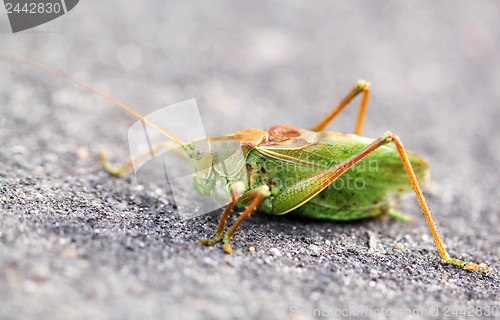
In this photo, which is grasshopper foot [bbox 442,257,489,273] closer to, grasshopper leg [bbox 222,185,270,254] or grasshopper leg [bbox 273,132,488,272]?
grasshopper leg [bbox 273,132,488,272]

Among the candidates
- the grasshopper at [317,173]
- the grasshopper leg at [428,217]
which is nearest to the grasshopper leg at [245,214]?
the grasshopper at [317,173]

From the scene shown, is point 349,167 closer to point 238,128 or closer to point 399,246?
point 399,246

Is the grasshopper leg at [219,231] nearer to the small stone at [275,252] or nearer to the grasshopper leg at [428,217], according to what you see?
the small stone at [275,252]

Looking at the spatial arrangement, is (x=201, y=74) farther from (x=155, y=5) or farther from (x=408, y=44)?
(x=408, y=44)

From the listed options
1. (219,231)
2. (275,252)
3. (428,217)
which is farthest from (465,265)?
(219,231)

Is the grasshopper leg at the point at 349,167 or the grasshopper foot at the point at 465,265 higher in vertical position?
the grasshopper leg at the point at 349,167

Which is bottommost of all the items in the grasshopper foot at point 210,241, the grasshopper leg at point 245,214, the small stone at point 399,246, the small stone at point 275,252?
the small stone at point 399,246

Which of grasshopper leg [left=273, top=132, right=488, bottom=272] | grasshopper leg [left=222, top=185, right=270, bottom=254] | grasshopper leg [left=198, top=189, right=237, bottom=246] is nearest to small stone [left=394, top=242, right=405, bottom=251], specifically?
grasshopper leg [left=273, top=132, right=488, bottom=272]

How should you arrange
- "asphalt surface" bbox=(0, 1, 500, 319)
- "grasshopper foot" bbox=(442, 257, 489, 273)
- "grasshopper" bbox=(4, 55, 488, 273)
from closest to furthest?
"asphalt surface" bbox=(0, 1, 500, 319) < "grasshopper foot" bbox=(442, 257, 489, 273) < "grasshopper" bbox=(4, 55, 488, 273)
